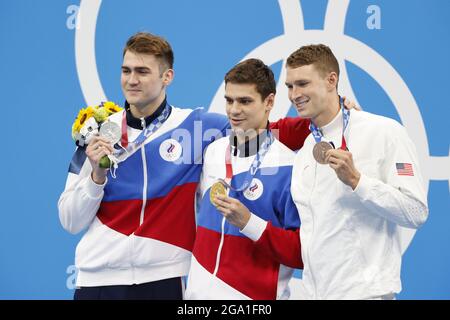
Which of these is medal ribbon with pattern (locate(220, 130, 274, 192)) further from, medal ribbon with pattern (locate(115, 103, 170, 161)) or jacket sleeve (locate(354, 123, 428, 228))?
jacket sleeve (locate(354, 123, 428, 228))

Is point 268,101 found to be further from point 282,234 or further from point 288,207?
point 282,234

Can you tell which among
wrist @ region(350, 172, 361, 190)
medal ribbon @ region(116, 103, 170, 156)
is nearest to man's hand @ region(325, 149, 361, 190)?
wrist @ region(350, 172, 361, 190)

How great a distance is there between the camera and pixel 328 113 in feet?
10.1

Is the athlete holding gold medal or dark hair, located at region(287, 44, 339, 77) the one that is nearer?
the athlete holding gold medal

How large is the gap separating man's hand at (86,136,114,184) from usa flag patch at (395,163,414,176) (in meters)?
1.22

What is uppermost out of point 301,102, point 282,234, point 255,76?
point 255,76

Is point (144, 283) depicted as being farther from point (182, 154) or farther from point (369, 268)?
point (369, 268)

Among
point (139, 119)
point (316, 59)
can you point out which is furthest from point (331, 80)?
point (139, 119)

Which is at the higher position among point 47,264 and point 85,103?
point 85,103

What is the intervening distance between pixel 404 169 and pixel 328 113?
42 cm

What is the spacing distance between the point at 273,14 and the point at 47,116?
1684 millimetres

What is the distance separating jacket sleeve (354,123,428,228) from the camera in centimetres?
278

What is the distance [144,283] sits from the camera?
3191 millimetres
